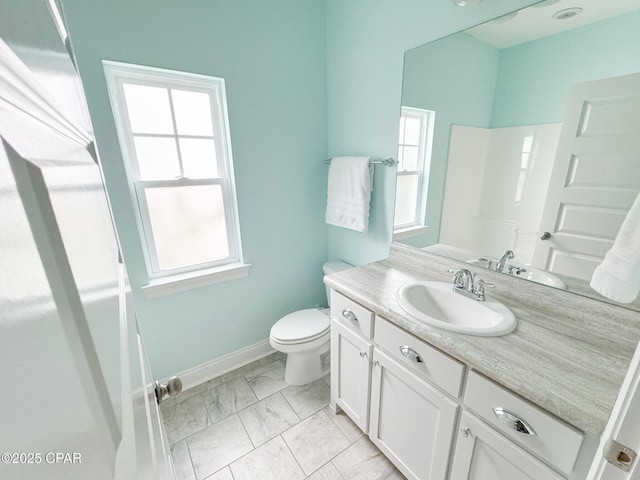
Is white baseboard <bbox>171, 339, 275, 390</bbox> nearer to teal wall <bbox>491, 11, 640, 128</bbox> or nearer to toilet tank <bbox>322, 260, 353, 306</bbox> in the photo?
toilet tank <bbox>322, 260, 353, 306</bbox>

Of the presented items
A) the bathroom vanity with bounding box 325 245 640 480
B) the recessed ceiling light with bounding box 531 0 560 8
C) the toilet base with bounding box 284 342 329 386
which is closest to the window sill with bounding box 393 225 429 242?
the bathroom vanity with bounding box 325 245 640 480

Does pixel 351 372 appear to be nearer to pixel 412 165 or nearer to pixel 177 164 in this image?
pixel 412 165

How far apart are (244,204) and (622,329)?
182 centimetres

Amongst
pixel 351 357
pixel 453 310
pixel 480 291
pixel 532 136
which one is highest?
pixel 532 136

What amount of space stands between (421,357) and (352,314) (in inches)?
14.8

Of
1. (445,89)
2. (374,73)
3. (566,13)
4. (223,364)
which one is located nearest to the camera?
(566,13)

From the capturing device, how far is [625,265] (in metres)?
0.65

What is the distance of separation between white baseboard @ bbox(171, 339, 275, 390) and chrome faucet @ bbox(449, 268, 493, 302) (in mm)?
1444

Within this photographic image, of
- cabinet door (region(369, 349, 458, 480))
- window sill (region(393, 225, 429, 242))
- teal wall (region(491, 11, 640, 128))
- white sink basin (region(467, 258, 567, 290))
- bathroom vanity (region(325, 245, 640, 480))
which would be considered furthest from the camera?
window sill (region(393, 225, 429, 242))

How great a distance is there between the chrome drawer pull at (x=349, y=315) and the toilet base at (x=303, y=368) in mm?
577

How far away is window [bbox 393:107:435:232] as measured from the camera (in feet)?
4.94

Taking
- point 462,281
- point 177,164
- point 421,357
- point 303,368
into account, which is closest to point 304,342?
point 303,368

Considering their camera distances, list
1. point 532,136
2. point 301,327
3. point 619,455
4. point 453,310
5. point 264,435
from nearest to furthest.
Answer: point 619,455
point 532,136
point 453,310
point 264,435
point 301,327

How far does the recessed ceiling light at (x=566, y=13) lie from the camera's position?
97cm
